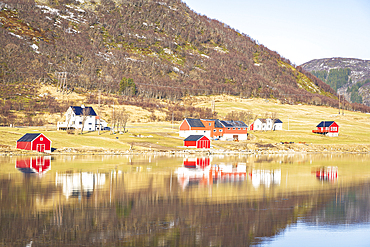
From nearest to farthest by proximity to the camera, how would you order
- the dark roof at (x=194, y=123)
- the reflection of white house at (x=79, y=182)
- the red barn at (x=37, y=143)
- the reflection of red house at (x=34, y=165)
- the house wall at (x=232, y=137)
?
the reflection of white house at (x=79, y=182) < the reflection of red house at (x=34, y=165) < the red barn at (x=37, y=143) < the dark roof at (x=194, y=123) < the house wall at (x=232, y=137)

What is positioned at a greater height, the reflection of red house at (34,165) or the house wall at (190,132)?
the house wall at (190,132)

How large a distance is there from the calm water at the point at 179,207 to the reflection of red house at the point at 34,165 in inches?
5.2

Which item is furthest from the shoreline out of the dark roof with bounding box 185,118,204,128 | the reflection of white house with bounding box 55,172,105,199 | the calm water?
the reflection of white house with bounding box 55,172,105,199

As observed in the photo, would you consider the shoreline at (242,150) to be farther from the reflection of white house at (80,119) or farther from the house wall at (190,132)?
the reflection of white house at (80,119)

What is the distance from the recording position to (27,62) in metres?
199

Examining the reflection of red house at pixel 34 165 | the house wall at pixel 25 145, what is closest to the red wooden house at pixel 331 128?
the reflection of red house at pixel 34 165

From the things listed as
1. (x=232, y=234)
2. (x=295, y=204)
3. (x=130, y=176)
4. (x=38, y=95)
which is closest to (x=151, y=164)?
(x=130, y=176)

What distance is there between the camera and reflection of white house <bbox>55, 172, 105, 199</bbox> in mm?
36156

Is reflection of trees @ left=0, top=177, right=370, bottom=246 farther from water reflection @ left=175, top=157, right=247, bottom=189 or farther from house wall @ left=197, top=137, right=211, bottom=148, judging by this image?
house wall @ left=197, top=137, right=211, bottom=148

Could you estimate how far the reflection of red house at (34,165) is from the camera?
4975 centimetres

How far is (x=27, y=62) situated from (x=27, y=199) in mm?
182995

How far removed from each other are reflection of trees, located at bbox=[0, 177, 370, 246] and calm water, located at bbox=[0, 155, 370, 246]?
63 mm

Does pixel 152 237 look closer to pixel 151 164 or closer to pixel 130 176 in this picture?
pixel 130 176

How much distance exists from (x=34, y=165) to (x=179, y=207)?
3150 centimetres
